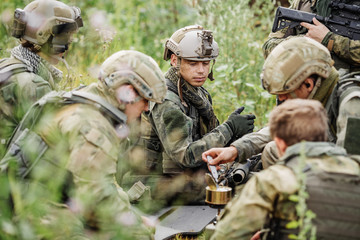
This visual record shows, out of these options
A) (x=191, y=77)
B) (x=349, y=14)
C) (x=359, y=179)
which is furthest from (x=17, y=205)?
(x=349, y=14)

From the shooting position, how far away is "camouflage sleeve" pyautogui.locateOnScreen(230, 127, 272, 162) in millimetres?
5000

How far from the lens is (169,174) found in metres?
5.40

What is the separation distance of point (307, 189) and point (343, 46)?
2936 mm

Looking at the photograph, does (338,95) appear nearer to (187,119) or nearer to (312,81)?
(312,81)

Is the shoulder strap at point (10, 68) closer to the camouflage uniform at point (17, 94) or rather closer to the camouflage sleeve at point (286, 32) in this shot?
the camouflage uniform at point (17, 94)

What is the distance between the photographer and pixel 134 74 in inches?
144

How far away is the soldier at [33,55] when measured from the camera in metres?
4.66

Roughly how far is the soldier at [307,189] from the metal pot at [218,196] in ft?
4.19

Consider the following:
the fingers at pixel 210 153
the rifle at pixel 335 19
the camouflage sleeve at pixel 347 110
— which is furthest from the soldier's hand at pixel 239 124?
the camouflage sleeve at pixel 347 110

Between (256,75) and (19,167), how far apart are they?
5481 mm

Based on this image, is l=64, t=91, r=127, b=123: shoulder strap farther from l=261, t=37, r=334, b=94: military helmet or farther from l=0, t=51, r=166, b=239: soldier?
l=261, t=37, r=334, b=94: military helmet

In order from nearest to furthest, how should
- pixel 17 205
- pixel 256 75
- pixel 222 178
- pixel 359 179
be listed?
1. pixel 359 179
2. pixel 17 205
3. pixel 222 178
4. pixel 256 75

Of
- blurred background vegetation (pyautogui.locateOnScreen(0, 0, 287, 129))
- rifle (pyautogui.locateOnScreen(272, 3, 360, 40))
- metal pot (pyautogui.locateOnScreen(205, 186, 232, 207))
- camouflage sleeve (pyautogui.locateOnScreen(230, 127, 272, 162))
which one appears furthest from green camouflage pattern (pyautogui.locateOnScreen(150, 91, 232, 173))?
blurred background vegetation (pyautogui.locateOnScreen(0, 0, 287, 129))

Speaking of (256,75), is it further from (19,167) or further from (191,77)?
(19,167)
